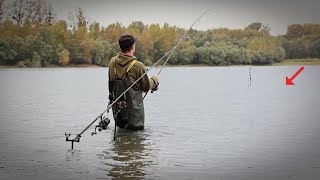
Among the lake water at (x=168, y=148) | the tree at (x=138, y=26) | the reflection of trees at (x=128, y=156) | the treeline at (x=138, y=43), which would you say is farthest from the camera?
the tree at (x=138, y=26)

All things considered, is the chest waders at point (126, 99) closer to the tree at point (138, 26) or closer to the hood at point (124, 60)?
the hood at point (124, 60)

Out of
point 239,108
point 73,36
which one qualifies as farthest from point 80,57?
point 239,108

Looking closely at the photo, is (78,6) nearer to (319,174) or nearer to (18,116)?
(18,116)

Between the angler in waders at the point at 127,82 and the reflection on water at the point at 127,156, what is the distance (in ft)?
1.39

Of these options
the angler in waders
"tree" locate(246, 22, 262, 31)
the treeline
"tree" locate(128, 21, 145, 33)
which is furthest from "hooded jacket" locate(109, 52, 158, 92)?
"tree" locate(128, 21, 145, 33)

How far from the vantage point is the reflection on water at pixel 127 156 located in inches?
314

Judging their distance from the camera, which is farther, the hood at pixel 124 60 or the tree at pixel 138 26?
the tree at pixel 138 26

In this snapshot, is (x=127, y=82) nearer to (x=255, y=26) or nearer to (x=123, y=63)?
(x=123, y=63)

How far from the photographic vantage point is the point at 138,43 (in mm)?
90438

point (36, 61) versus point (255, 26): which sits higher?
point (255, 26)

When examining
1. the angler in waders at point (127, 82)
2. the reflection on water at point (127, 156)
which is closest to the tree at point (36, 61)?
the angler in waders at point (127, 82)

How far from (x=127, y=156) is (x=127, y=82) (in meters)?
2.16

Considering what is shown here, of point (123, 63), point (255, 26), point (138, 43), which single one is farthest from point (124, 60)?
point (255, 26)

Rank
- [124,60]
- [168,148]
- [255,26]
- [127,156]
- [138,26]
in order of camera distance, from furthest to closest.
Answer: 1. [138,26]
2. [255,26]
3. [124,60]
4. [168,148]
5. [127,156]
